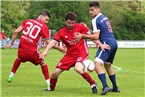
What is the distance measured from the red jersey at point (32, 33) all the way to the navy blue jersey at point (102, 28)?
151 centimetres

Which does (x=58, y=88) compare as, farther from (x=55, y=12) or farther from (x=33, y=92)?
(x=55, y=12)

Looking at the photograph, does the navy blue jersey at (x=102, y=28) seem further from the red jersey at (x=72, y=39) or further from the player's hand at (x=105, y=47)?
the red jersey at (x=72, y=39)

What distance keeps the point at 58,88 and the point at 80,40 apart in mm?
1596

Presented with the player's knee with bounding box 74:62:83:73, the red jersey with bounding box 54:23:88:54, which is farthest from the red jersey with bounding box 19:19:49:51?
the player's knee with bounding box 74:62:83:73

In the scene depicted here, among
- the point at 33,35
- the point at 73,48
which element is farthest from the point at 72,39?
the point at 33,35

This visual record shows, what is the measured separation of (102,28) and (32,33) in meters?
2.02

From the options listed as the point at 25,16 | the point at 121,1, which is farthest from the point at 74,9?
the point at 121,1

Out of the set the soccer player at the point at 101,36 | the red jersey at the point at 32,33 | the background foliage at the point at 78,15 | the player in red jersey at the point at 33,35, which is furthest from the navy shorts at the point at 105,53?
the background foliage at the point at 78,15

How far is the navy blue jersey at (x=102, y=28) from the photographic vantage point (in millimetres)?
11094

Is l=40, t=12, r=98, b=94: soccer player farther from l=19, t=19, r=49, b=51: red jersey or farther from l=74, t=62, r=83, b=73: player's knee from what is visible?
l=19, t=19, r=49, b=51: red jersey

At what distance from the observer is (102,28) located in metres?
11.1

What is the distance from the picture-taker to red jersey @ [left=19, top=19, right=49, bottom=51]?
11986 millimetres

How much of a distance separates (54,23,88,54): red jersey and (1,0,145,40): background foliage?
5047 centimetres

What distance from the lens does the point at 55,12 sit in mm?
65438
